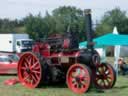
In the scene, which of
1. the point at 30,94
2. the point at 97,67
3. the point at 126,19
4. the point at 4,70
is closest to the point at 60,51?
the point at 97,67

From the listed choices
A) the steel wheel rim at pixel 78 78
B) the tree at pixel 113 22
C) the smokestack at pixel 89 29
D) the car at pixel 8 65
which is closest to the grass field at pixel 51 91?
the steel wheel rim at pixel 78 78

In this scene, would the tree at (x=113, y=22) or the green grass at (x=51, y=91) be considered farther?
the tree at (x=113, y=22)

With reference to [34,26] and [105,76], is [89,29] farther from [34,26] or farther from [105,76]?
[34,26]

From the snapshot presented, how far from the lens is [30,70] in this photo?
15.6 metres

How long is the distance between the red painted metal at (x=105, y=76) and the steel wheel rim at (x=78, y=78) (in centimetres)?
113

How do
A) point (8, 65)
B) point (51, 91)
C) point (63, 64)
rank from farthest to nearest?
point (8, 65) → point (63, 64) → point (51, 91)

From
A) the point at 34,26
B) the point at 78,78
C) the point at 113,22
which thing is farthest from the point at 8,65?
the point at 113,22

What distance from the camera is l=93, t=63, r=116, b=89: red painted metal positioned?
15180mm

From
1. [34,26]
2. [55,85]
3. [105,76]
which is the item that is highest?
[34,26]

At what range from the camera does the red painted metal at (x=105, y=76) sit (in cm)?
1518

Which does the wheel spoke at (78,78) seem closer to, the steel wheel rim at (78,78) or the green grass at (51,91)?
the steel wheel rim at (78,78)

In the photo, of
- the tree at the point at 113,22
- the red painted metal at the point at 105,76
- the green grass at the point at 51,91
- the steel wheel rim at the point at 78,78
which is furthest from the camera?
the tree at the point at 113,22

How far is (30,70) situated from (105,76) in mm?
2587

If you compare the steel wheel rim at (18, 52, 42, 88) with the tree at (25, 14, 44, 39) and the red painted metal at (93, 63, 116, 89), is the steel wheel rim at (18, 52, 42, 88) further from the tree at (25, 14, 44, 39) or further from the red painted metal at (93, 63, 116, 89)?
the tree at (25, 14, 44, 39)
